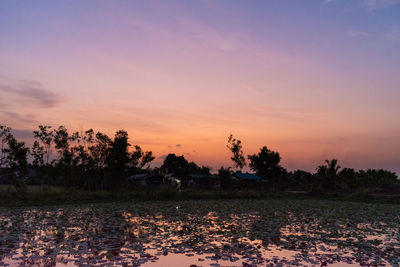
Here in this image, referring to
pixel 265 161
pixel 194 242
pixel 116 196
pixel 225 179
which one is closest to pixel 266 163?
pixel 265 161

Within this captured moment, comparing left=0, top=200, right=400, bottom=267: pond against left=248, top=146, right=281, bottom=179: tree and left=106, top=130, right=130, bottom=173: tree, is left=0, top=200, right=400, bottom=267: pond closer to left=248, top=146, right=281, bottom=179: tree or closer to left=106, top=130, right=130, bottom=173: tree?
left=106, top=130, right=130, bottom=173: tree

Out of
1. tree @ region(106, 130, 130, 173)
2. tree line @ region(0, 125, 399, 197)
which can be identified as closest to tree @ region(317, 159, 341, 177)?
tree line @ region(0, 125, 399, 197)

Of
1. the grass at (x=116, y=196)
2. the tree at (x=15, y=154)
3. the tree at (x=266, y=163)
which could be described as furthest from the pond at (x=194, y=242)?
the tree at (x=266, y=163)

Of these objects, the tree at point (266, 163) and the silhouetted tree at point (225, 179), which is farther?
the tree at point (266, 163)

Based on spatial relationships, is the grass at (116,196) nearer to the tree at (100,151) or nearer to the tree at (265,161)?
the tree at (100,151)

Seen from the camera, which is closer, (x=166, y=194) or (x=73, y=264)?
(x=73, y=264)

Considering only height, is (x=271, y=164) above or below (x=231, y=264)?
above

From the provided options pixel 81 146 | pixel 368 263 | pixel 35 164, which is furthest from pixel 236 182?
pixel 368 263

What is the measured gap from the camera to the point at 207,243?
36.1 ft

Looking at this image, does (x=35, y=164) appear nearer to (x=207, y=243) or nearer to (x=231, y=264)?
(x=207, y=243)

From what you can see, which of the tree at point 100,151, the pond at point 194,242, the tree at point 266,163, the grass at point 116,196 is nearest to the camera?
the pond at point 194,242

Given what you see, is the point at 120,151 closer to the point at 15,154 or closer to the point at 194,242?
the point at 15,154

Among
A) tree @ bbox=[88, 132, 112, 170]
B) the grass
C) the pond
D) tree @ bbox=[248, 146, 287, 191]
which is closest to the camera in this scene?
the pond

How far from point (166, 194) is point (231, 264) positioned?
23923mm
